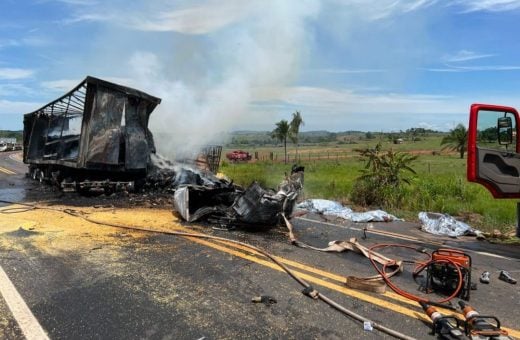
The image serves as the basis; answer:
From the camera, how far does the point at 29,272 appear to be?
4754 millimetres

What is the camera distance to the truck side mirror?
5.79m

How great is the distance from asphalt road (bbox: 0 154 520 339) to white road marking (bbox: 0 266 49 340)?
0.04 metres

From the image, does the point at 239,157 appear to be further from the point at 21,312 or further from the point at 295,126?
the point at 21,312

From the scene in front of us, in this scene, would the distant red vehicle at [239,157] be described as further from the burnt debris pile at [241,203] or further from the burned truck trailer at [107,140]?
the burnt debris pile at [241,203]

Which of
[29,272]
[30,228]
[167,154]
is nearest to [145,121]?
[167,154]

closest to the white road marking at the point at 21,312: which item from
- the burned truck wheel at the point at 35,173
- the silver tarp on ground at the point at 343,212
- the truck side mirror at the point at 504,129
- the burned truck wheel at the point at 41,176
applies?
the truck side mirror at the point at 504,129

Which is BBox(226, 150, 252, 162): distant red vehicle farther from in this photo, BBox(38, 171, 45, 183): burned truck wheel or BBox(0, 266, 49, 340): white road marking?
BBox(0, 266, 49, 340): white road marking

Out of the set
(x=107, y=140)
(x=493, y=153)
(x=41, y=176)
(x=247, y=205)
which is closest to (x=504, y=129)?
(x=493, y=153)

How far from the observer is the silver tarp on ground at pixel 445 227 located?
7676mm

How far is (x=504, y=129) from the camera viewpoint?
5812mm

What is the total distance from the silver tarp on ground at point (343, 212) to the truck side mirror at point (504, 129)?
136 inches

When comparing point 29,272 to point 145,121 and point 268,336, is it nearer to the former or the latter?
point 268,336

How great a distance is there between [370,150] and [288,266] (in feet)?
28.1

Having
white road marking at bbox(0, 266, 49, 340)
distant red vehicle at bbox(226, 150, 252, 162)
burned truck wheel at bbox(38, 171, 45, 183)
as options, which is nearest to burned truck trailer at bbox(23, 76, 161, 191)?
burned truck wheel at bbox(38, 171, 45, 183)
